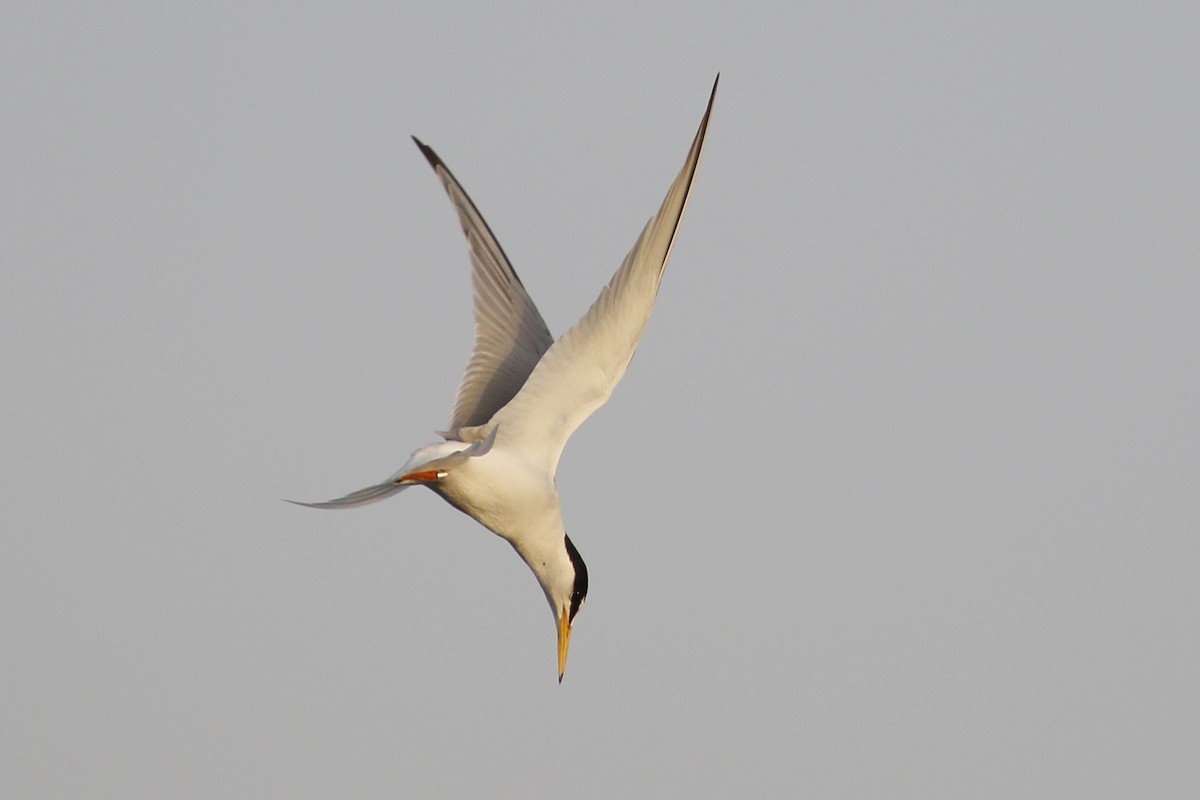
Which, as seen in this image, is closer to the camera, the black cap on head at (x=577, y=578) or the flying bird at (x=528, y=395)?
the flying bird at (x=528, y=395)

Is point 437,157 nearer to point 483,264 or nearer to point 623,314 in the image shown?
point 483,264

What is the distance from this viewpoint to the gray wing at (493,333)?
1444 centimetres

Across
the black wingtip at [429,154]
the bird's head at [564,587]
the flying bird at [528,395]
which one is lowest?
the bird's head at [564,587]

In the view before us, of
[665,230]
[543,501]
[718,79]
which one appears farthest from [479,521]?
[718,79]

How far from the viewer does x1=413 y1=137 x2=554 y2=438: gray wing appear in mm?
14438

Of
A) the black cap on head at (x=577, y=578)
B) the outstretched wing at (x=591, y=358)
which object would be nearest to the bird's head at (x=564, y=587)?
the black cap on head at (x=577, y=578)

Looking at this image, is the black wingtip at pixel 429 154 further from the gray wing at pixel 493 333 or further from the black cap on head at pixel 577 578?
the black cap on head at pixel 577 578

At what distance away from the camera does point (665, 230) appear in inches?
480

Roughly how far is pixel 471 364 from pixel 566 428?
153 centimetres

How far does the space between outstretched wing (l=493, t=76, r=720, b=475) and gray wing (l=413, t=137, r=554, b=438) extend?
3.52 feet

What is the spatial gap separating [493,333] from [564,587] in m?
2.11

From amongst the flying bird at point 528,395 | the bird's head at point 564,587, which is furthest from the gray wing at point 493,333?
the bird's head at point 564,587

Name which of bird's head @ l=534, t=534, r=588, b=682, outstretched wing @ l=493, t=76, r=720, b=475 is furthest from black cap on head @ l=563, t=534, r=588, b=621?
outstretched wing @ l=493, t=76, r=720, b=475

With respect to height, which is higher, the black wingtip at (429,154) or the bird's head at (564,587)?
the black wingtip at (429,154)
